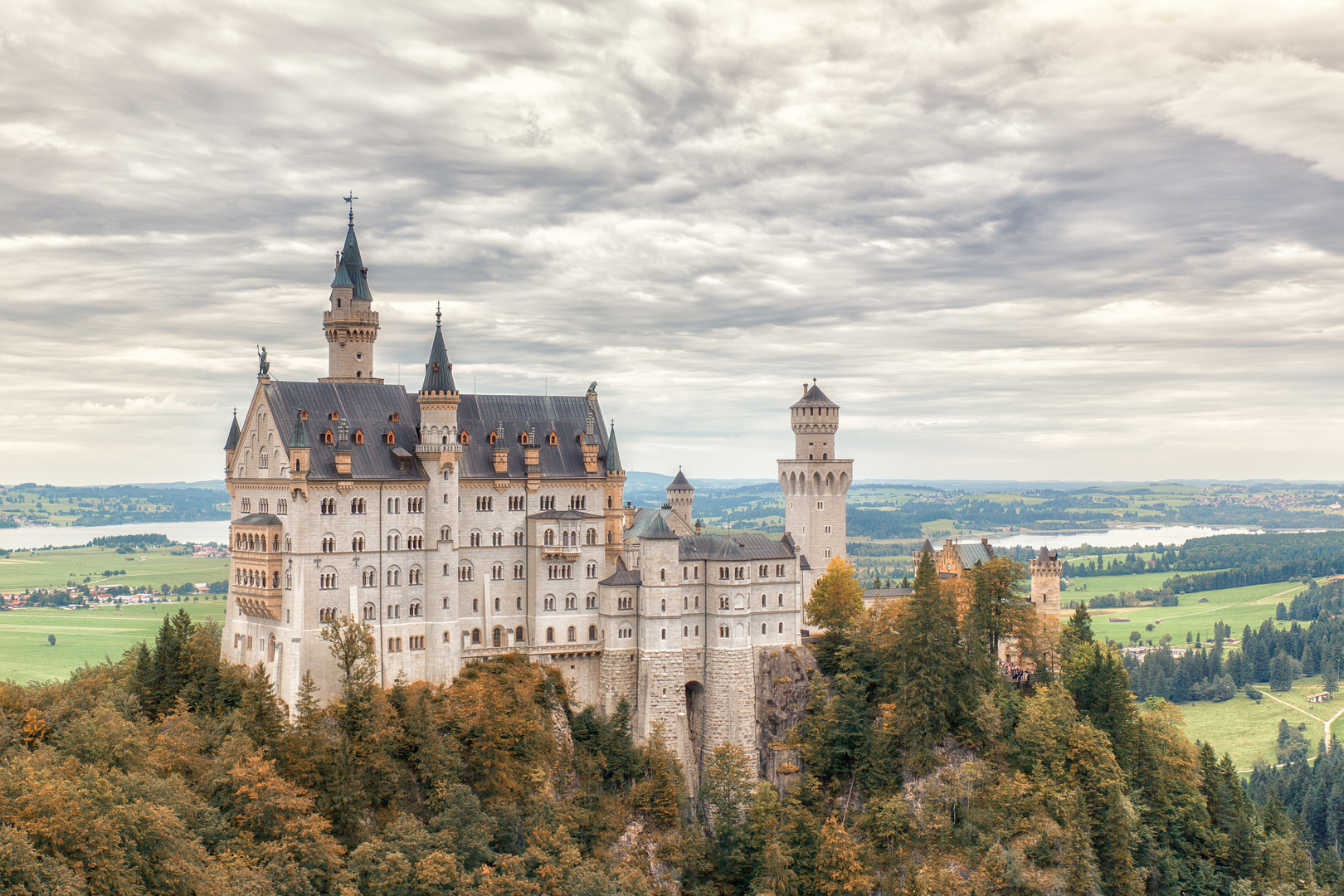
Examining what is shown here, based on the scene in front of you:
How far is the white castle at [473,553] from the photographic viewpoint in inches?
3381

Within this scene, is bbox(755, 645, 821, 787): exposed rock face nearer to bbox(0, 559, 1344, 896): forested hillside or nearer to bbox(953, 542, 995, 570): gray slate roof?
bbox(0, 559, 1344, 896): forested hillside

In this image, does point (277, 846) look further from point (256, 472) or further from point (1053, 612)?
point (1053, 612)

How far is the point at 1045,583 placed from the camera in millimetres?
120125

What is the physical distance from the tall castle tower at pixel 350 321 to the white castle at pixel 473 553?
0.58 ft

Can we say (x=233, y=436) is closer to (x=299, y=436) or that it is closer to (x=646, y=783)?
(x=299, y=436)

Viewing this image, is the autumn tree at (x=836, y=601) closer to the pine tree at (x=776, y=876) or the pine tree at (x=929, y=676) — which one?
the pine tree at (x=929, y=676)

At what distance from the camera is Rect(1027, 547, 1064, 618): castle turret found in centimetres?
11962

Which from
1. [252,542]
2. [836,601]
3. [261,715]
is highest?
[252,542]

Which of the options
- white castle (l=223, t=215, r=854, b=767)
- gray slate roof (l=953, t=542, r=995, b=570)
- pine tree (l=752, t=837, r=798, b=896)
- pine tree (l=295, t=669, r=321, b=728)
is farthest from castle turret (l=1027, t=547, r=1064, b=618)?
pine tree (l=295, t=669, r=321, b=728)

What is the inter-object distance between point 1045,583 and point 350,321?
238 feet

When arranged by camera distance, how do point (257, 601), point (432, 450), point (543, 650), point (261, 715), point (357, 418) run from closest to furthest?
point (261, 715)
point (257, 601)
point (357, 418)
point (432, 450)
point (543, 650)

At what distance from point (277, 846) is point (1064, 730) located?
191 feet

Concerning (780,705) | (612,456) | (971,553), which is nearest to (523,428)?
(612,456)

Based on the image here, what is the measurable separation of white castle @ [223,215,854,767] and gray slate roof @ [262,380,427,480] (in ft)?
0.46
